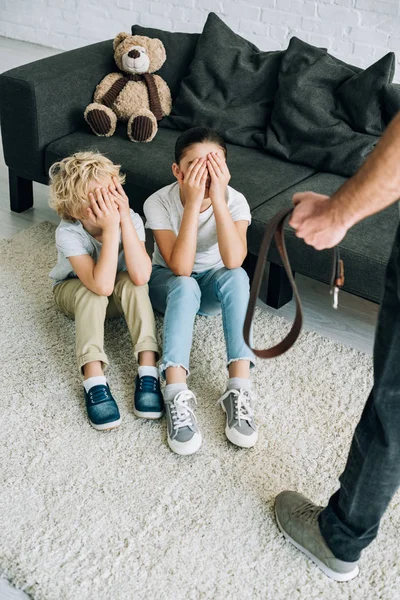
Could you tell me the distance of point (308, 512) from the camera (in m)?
1.51

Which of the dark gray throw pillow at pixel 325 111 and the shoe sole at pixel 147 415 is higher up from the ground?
the dark gray throw pillow at pixel 325 111

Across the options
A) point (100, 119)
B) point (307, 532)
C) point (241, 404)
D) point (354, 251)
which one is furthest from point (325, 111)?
point (307, 532)

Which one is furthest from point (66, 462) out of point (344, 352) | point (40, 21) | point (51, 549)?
point (40, 21)

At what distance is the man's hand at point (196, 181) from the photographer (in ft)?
6.31

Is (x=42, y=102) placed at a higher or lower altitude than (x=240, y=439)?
higher

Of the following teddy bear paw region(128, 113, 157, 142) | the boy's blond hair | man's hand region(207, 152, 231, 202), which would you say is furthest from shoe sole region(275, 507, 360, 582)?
teddy bear paw region(128, 113, 157, 142)

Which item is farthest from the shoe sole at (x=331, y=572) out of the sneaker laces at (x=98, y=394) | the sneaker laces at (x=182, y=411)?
the sneaker laces at (x=98, y=394)

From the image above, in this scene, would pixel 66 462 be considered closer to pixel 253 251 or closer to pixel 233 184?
pixel 253 251

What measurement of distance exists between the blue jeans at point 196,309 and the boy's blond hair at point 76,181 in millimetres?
347

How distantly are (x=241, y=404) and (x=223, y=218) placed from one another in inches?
20.5

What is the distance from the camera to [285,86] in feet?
8.64

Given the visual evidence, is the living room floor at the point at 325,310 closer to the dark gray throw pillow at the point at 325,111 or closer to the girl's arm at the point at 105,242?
the dark gray throw pillow at the point at 325,111

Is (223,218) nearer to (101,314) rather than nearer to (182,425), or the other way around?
(101,314)

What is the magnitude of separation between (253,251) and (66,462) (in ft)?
3.09
